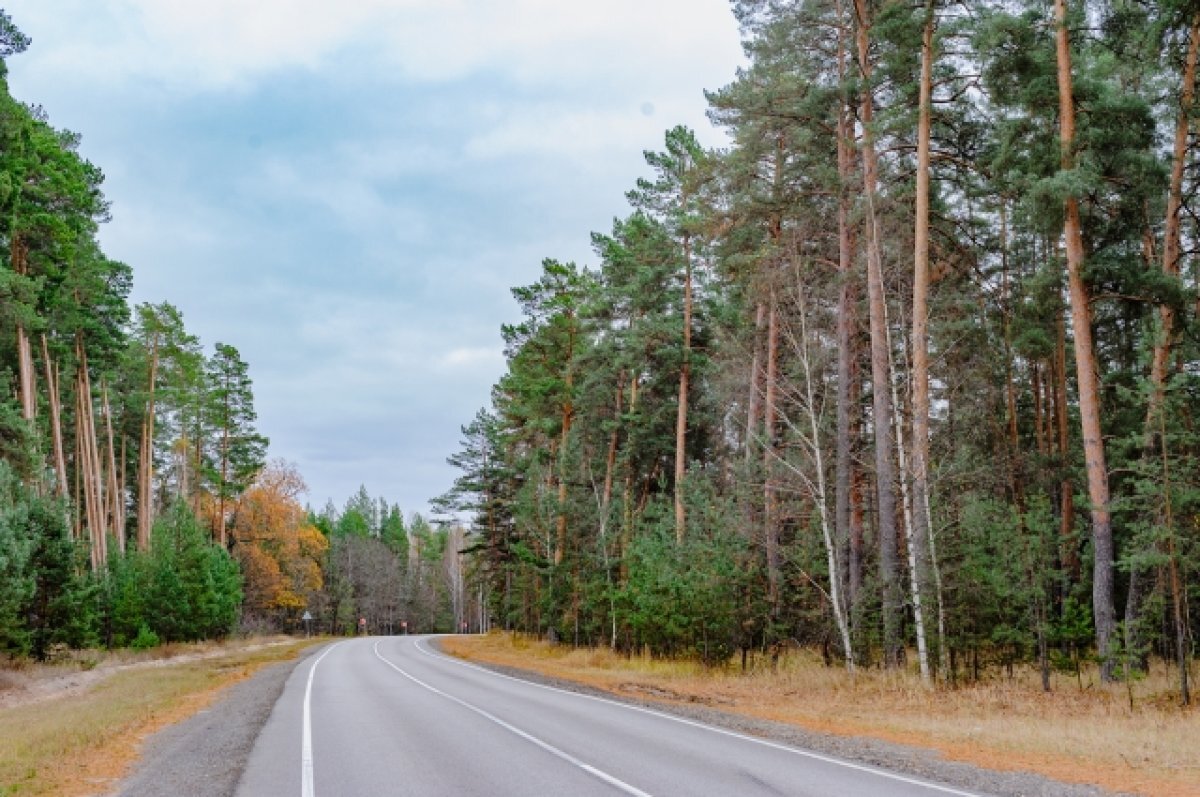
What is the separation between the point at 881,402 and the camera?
18.9m

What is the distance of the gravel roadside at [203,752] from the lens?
879 cm

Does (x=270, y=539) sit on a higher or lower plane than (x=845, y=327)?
lower

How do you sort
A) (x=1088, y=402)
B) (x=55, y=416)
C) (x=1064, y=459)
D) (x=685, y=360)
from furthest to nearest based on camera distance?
(x=55, y=416) < (x=685, y=360) < (x=1064, y=459) < (x=1088, y=402)

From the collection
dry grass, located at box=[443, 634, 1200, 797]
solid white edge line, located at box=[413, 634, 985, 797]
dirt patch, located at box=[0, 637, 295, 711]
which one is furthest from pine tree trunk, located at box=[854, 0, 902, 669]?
dirt patch, located at box=[0, 637, 295, 711]

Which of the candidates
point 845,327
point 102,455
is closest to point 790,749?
point 845,327

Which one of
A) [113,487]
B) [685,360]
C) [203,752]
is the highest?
[685,360]

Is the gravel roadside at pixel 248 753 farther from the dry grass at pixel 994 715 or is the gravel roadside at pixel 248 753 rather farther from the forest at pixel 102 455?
the forest at pixel 102 455

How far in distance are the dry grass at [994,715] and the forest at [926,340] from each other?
82 cm

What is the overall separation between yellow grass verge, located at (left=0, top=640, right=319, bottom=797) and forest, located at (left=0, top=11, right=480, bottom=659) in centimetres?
475

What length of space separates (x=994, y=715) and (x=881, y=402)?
7.28m

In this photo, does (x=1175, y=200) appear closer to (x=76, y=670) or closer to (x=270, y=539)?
(x=76, y=670)

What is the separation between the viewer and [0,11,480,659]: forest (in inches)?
986

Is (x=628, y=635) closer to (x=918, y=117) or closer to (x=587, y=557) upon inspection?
(x=587, y=557)

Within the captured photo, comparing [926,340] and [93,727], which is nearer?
[93,727]
